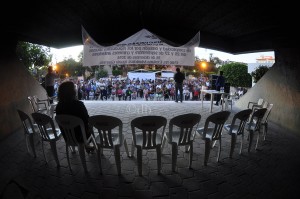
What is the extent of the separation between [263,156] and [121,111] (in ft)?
19.4

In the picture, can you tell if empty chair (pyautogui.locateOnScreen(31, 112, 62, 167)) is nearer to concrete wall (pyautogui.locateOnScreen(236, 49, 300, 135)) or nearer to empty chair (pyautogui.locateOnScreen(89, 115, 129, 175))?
empty chair (pyautogui.locateOnScreen(89, 115, 129, 175))

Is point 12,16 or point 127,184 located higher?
point 12,16

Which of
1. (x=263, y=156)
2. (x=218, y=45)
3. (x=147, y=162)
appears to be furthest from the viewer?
(x=218, y=45)

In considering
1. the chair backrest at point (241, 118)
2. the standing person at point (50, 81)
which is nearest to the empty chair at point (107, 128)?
the chair backrest at point (241, 118)

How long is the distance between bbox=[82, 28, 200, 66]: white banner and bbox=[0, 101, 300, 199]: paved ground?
2121mm

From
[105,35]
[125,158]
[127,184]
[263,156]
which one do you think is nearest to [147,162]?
[125,158]

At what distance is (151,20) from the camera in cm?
640

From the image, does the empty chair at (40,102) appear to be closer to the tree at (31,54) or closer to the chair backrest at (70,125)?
the tree at (31,54)

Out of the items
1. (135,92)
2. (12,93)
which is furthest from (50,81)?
(135,92)

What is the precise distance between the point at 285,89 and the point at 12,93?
8719 mm

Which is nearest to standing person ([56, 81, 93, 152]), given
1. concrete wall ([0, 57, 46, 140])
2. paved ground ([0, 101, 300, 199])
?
paved ground ([0, 101, 300, 199])

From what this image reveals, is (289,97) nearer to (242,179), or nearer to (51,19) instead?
(242,179)

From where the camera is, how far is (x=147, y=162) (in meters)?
4.10

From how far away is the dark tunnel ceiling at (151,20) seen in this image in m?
4.80
